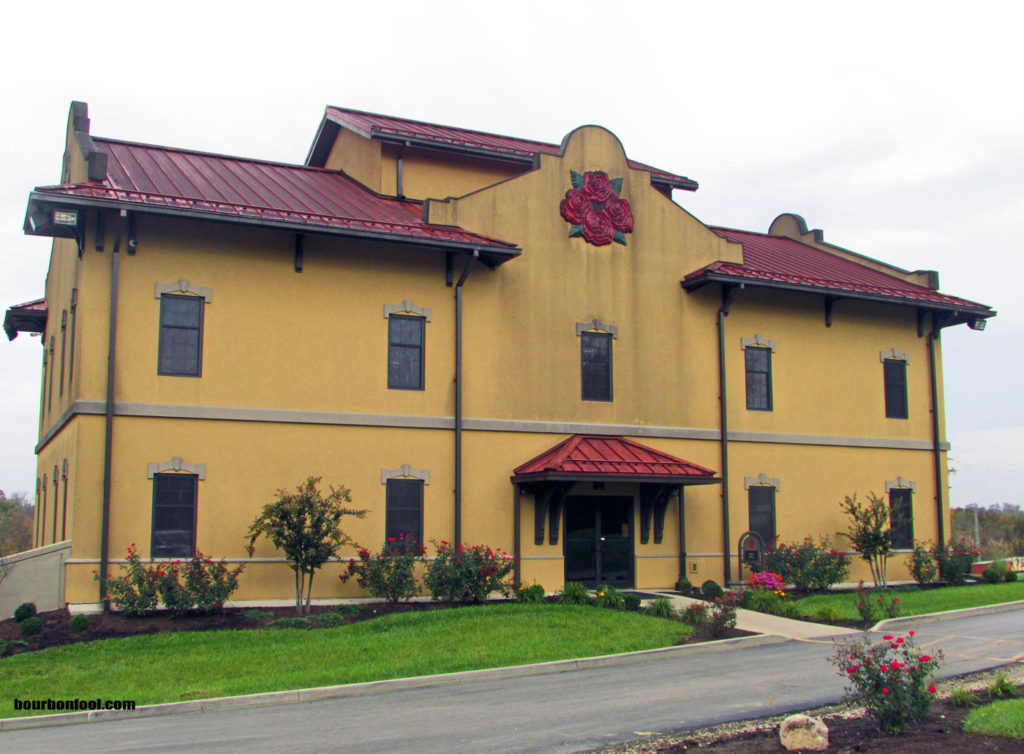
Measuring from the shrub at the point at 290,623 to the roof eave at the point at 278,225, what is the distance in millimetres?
7371

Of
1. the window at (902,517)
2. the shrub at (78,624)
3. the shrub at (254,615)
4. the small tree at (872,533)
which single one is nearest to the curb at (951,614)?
the small tree at (872,533)

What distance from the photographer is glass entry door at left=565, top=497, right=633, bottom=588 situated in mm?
22094

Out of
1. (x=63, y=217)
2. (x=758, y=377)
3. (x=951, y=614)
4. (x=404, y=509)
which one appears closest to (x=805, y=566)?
(x=951, y=614)

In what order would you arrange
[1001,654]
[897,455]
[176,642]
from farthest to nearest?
[897,455]
[176,642]
[1001,654]

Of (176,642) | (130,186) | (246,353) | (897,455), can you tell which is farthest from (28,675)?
(897,455)

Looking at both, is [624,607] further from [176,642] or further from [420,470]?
[176,642]

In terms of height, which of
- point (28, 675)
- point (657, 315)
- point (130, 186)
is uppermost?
point (130, 186)

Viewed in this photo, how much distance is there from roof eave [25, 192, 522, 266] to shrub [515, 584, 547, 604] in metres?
7.03

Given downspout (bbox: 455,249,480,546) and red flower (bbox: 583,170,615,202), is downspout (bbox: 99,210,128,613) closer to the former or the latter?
downspout (bbox: 455,249,480,546)

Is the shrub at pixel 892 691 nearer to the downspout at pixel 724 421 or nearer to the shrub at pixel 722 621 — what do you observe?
the shrub at pixel 722 621

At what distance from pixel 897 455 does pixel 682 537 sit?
7293mm

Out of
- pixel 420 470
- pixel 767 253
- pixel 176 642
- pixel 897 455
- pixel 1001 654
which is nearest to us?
pixel 1001 654

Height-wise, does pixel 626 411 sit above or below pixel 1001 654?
above

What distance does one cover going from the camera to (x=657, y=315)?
77.3 feet
